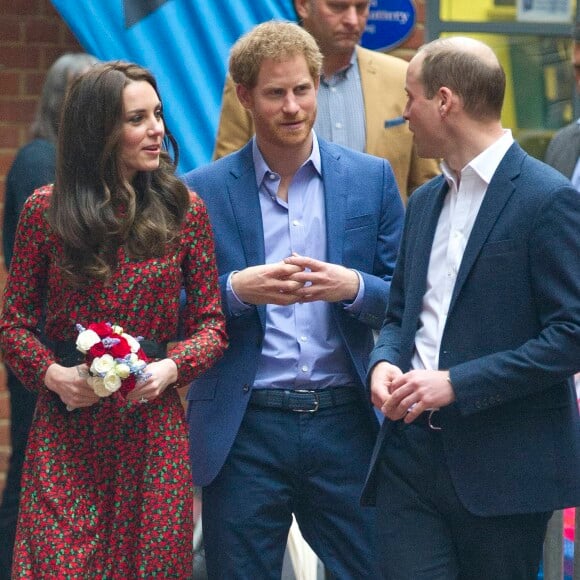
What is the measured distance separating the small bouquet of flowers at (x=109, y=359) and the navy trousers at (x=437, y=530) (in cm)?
76

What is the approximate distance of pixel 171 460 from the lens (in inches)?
165

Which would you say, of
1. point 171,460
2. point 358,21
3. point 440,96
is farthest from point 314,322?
point 358,21

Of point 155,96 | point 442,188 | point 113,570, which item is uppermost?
point 155,96

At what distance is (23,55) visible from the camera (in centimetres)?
677

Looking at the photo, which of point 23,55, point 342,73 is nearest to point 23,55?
point 23,55

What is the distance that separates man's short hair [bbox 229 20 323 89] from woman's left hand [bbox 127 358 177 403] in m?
0.97

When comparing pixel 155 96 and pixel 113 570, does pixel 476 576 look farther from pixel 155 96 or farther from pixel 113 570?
pixel 155 96

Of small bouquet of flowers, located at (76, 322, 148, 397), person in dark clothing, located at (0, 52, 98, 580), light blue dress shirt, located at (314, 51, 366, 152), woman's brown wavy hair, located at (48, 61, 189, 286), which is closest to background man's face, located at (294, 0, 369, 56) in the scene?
light blue dress shirt, located at (314, 51, 366, 152)

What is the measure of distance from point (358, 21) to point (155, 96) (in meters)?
1.58

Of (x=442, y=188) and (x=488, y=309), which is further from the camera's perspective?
(x=442, y=188)

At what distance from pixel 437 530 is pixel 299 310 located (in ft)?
3.02

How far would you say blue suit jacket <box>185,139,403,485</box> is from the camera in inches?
173

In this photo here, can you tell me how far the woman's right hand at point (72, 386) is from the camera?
4.05 m

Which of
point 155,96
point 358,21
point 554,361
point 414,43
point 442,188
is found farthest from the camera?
point 414,43
